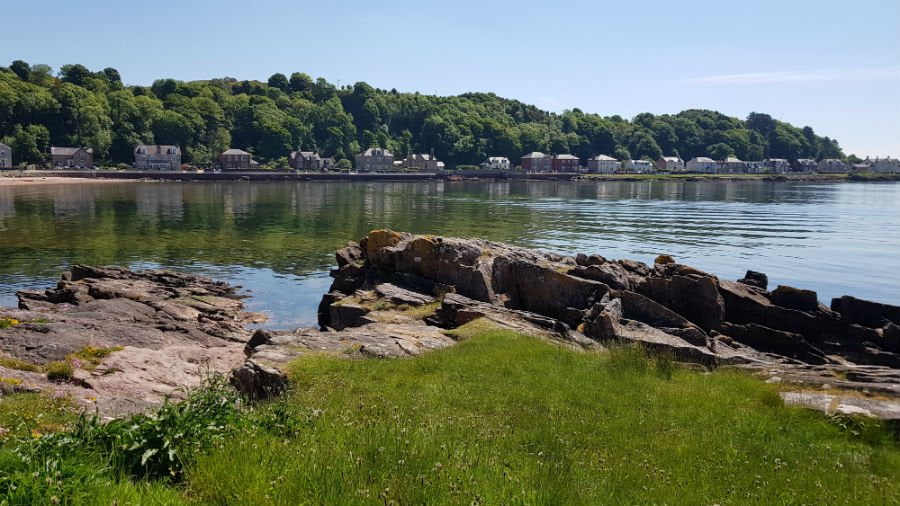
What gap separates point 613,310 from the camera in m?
22.8

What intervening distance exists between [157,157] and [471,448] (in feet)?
646

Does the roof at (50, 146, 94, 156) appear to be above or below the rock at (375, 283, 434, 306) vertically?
above

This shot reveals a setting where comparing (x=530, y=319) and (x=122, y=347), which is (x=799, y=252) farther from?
(x=122, y=347)

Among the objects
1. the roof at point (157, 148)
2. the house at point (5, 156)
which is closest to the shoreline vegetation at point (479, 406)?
the house at point (5, 156)

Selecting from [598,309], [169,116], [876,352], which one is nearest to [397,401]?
[598,309]

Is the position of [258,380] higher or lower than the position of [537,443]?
lower

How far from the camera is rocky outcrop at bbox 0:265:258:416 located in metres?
16.2

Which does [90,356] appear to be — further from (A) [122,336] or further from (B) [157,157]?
(B) [157,157]

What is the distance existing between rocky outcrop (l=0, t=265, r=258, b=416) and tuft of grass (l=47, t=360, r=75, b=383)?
14 centimetres

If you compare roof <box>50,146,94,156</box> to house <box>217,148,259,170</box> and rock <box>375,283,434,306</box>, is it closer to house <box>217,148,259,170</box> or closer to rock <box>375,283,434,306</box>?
house <box>217,148,259,170</box>

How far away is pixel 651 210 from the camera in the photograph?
312 feet

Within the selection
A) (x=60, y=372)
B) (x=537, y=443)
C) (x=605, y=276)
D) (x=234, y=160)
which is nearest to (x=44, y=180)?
(x=234, y=160)

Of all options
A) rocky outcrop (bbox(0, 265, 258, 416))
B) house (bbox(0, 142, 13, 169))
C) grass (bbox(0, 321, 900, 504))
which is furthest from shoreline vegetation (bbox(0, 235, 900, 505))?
house (bbox(0, 142, 13, 169))

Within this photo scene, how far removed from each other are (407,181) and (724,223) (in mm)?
133391
